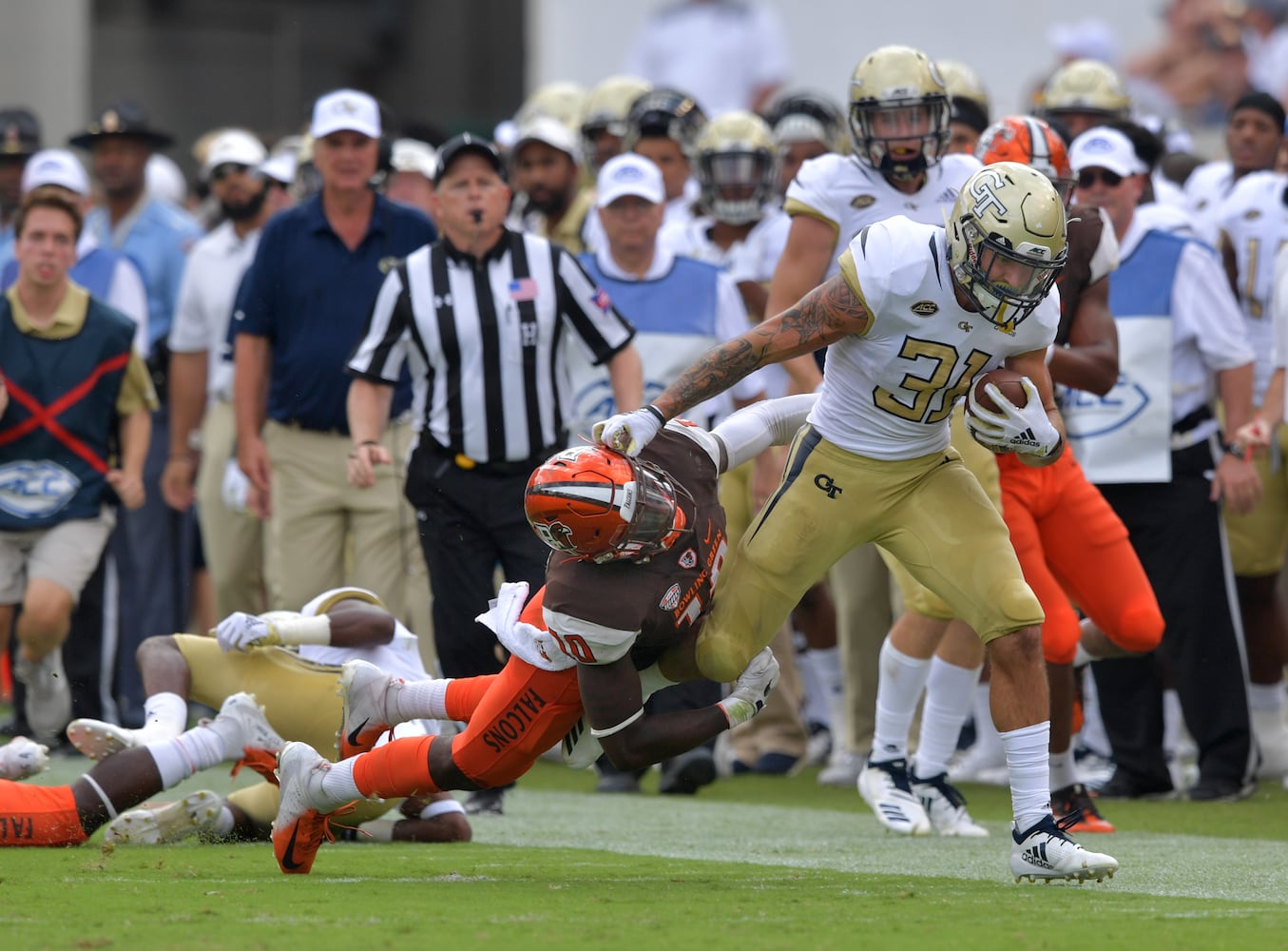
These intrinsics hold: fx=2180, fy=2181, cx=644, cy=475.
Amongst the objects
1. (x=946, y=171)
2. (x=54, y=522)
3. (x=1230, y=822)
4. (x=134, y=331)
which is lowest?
(x=1230, y=822)

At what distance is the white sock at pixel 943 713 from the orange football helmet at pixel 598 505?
5.49ft

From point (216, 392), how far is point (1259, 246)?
4092 mm

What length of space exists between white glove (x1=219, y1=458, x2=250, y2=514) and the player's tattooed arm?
12.3ft

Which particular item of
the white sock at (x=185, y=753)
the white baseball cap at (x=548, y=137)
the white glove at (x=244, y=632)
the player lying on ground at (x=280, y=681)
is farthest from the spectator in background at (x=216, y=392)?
the white sock at (x=185, y=753)

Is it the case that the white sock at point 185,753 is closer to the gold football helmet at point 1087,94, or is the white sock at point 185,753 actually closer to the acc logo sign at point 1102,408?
the acc logo sign at point 1102,408

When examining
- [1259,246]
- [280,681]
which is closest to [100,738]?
[280,681]

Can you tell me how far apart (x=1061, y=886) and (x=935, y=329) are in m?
1.29

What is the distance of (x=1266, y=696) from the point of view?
7.55 meters

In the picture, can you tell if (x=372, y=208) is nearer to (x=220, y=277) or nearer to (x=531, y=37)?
(x=220, y=277)

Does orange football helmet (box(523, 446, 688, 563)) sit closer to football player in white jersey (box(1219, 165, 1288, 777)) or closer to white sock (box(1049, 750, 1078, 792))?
white sock (box(1049, 750, 1078, 792))

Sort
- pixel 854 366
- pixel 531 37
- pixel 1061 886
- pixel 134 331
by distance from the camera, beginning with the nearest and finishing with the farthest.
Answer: pixel 1061 886
pixel 854 366
pixel 134 331
pixel 531 37

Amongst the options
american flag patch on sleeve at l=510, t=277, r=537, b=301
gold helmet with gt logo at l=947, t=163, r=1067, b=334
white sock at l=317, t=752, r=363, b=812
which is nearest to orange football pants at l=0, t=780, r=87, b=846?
white sock at l=317, t=752, r=363, b=812

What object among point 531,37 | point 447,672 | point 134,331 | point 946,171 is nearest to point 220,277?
point 134,331

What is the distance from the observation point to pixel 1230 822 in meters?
6.44
